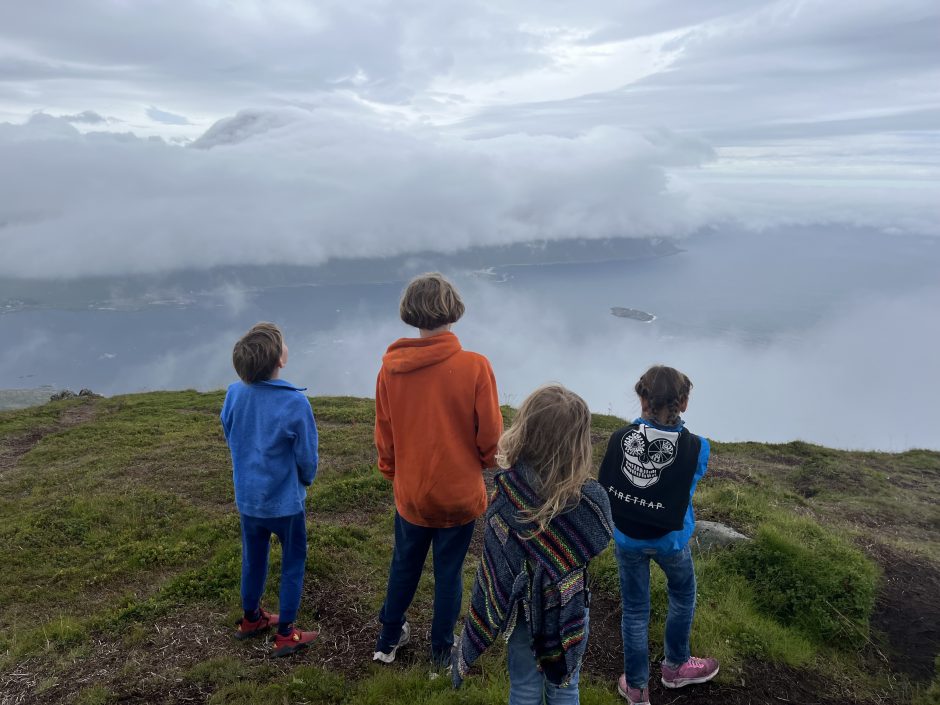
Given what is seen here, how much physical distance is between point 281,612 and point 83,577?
14.5 feet

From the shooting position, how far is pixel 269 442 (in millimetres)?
4805

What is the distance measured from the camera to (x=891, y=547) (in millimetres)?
8344

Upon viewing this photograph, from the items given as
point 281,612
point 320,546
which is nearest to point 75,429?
point 320,546

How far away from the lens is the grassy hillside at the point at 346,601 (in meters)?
5.08

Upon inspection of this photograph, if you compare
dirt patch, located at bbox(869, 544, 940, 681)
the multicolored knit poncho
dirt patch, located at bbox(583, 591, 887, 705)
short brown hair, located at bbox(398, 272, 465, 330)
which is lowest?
dirt patch, located at bbox(869, 544, 940, 681)

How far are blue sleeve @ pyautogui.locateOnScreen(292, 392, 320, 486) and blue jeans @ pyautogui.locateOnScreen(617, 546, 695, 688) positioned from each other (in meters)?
2.70

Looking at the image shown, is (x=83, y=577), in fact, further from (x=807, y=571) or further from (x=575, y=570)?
(x=807, y=571)

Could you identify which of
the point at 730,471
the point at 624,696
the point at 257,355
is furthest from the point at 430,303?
the point at 730,471

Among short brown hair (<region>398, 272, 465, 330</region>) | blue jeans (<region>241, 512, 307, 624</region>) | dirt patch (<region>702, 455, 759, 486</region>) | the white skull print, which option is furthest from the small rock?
short brown hair (<region>398, 272, 465, 330</region>)

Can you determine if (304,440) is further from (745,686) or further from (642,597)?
(745,686)

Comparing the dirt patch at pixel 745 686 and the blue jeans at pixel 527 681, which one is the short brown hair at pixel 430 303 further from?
→ the dirt patch at pixel 745 686

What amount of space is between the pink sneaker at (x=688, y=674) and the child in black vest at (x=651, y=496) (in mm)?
505

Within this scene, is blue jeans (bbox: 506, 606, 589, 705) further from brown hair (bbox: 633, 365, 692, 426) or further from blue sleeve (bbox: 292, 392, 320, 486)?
blue sleeve (bbox: 292, 392, 320, 486)

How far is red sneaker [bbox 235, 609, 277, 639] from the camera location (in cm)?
562
